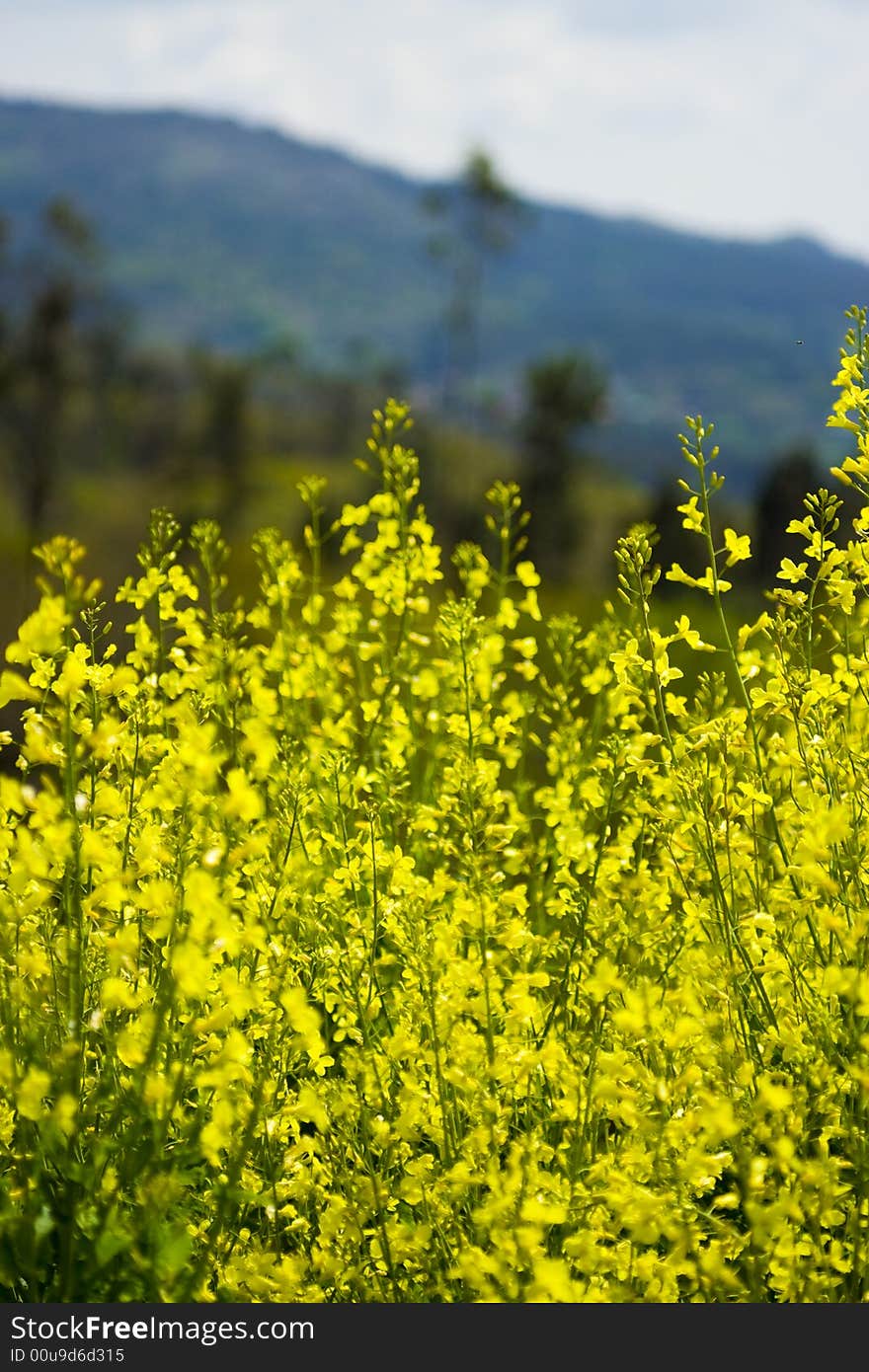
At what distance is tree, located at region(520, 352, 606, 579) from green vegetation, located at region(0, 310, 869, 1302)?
119 ft

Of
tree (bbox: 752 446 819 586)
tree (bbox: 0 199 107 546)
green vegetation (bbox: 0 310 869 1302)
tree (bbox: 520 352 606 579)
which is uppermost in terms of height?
tree (bbox: 520 352 606 579)

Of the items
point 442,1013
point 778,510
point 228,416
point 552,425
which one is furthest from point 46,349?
point 442,1013

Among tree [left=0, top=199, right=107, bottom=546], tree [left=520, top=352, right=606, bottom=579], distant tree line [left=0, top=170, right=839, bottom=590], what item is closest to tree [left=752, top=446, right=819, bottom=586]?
distant tree line [left=0, top=170, right=839, bottom=590]

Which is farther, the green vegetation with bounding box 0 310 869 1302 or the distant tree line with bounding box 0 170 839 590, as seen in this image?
the distant tree line with bounding box 0 170 839 590

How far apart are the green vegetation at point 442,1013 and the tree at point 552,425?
3634 centimetres

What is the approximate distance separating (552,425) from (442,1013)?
40060 millimetres

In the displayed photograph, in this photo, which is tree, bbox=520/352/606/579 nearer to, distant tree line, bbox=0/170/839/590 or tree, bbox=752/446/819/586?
distant tree line, bbox=0/170/839/590

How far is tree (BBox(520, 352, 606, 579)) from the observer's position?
4053 cm

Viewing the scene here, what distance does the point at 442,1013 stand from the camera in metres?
2.97

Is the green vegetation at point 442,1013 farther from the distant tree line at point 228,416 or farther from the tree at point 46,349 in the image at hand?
the tree at point 46,349

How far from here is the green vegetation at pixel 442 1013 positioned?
238 centimetres

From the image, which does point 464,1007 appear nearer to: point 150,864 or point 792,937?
point 150,864

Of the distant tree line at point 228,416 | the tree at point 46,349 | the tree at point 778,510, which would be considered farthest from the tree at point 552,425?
the tree at point 46,349

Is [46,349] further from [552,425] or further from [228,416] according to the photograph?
[228,416]
